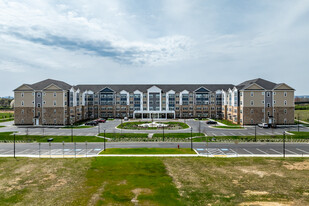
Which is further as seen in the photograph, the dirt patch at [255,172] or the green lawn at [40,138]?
the green lawn at [40,138]

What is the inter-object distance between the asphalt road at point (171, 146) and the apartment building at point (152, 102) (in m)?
27.8

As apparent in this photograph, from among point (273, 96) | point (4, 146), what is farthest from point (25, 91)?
point (273, 96)

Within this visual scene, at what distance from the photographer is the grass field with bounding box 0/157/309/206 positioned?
19.0 meters

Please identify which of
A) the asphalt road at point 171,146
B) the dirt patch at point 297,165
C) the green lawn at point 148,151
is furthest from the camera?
the green lawn at point 148,151

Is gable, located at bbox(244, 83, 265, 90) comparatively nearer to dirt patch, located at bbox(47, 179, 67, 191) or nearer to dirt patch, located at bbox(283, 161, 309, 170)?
dirt patch, located at bbox(283, 161, 309, 170)

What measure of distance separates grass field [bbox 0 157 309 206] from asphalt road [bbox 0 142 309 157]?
3.85 m

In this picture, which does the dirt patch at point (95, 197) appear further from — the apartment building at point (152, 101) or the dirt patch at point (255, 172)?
the apartment building at point (152, 101)

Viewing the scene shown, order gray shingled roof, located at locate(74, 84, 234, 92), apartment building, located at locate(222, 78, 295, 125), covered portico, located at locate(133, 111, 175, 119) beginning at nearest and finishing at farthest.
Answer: apartment building, located at locate(222, 78, 295, 125), covered portico, located at locate(133, 111, 175, 119), gray shingled roof, located at locate(74, 84, 234, 92)

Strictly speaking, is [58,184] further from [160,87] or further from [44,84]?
[160,87]

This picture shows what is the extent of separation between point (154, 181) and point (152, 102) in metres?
68.7

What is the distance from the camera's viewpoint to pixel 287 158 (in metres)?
31.1

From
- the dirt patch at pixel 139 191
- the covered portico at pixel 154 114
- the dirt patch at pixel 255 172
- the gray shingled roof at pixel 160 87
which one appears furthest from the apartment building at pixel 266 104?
the dirt patch at pixel 139 191

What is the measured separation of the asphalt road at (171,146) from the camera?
34.4 m

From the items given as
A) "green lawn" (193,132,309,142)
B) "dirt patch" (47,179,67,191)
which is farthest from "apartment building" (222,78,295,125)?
"dirt patch" (47,179,67,191)
